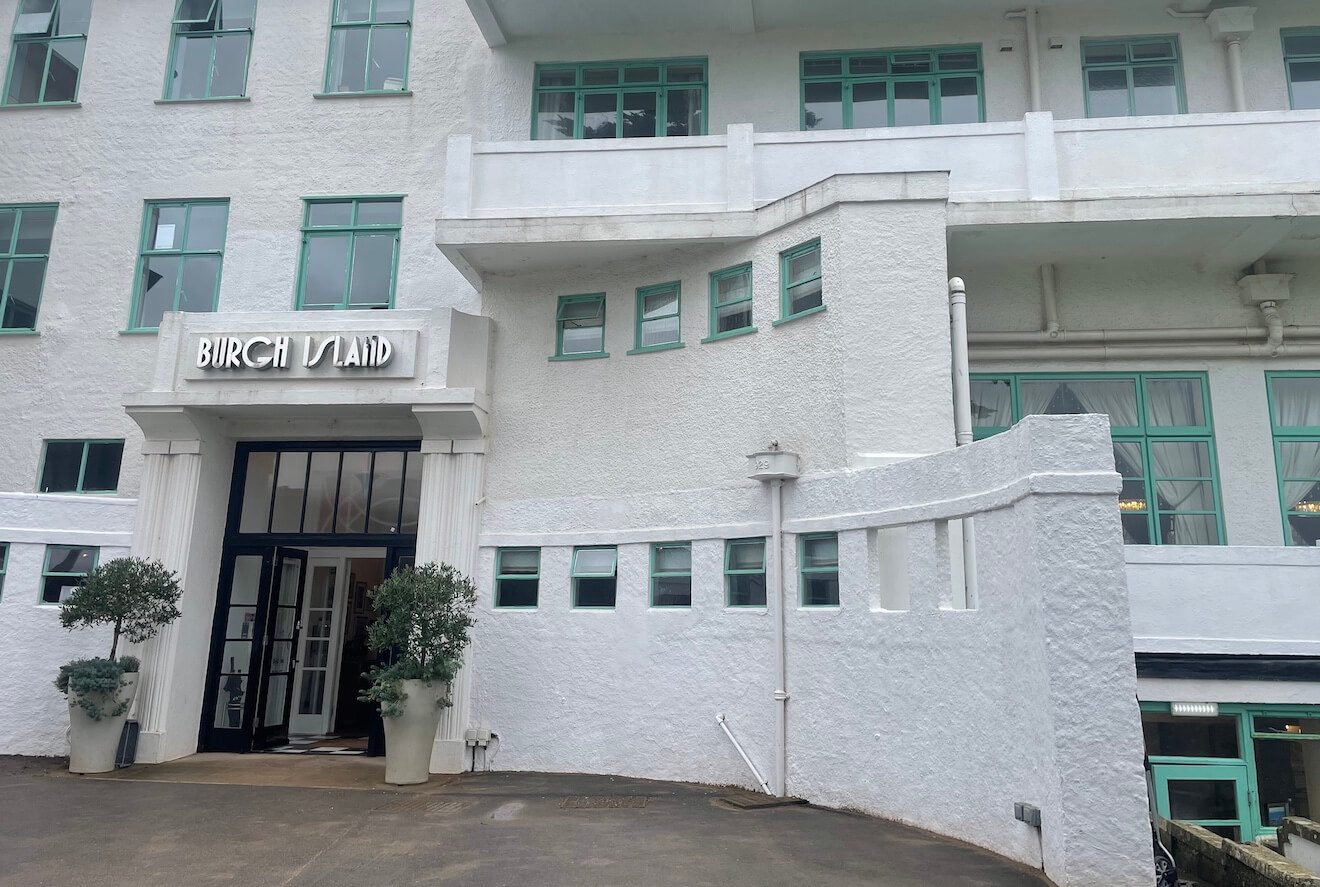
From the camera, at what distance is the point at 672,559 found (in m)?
10.7

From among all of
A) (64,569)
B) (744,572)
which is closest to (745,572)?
(744,572)

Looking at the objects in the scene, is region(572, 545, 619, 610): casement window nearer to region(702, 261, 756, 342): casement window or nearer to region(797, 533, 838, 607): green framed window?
region(797, 533, 838, 607): green framed window

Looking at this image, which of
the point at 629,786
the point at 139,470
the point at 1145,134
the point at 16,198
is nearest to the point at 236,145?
the point at 16,198

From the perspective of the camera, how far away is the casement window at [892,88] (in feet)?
41.1

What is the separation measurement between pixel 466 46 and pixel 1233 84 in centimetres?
1005

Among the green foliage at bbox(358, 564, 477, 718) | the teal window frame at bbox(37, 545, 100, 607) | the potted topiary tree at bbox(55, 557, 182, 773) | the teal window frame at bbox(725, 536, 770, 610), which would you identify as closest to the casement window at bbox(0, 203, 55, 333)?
the teal window frame at bbox(37, 545, 100, 607)

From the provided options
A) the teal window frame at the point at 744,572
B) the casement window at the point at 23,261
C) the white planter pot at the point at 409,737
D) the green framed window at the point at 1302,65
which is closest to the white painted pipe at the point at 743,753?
the teal window frame at the point at 744,572

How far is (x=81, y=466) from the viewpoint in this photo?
1288 centimetres

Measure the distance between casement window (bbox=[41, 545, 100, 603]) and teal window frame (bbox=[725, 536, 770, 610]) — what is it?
7947 millimetres

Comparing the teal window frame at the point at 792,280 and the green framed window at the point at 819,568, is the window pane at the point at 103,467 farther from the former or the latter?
the green framed window at the point at 819,568

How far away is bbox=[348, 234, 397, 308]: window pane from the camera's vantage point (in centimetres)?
1302

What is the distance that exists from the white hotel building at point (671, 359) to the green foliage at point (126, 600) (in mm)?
491

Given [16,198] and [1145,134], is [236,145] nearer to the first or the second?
[16,198]

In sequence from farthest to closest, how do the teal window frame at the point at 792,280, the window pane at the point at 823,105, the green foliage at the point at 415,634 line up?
the window pane at the point at 823,105 < the teal window frame at the point at 792,280 < the green foliage at the point at 415,634
